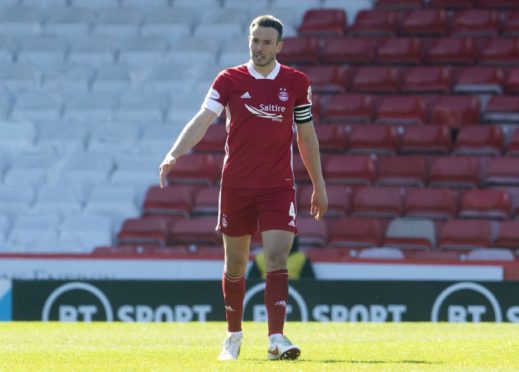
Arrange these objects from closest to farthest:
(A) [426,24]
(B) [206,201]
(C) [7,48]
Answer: (B) [206,201]
(A) [426,24]
(C) [7,48]

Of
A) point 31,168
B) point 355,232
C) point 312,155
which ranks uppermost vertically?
point 312,155

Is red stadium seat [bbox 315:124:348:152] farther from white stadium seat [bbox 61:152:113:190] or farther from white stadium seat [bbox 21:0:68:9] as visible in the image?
white stadium seat [bbox 21:0:68:9]

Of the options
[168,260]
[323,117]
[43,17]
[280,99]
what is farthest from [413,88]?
[280,99]

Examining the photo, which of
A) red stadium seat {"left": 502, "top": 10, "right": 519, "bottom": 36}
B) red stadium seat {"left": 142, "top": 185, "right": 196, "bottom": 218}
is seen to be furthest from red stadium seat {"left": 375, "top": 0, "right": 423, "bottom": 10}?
red stadium seat {"left": 142, "top": 185, "right": 196, "bottom": 218}

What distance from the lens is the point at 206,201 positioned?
1675cm

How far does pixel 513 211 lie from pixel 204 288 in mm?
4756

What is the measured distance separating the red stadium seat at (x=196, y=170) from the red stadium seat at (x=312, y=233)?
160 cm

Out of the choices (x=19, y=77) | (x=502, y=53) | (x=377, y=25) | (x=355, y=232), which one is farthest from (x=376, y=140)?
(x=19, y=77)

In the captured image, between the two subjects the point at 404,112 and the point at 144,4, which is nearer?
the point at 404,112

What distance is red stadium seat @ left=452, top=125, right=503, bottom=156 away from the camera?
17.1m

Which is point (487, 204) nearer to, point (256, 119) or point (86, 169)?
point (86, 169)

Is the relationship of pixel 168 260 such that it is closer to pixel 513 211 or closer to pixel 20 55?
pixel 513 211

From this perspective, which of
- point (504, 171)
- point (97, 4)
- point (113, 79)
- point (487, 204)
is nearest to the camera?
point (487, 204)

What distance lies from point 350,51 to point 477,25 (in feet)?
6.30
